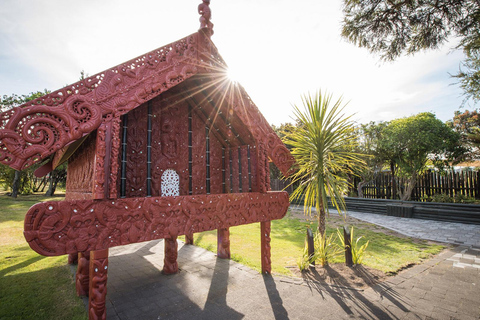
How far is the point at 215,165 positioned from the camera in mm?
5387

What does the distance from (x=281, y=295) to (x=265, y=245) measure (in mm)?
978

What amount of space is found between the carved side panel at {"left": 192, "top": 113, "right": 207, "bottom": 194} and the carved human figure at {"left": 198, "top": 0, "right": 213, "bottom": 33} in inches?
67.4

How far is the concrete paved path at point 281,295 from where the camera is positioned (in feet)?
11.2

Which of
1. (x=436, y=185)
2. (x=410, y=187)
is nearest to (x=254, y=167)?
(x=410, y=187)

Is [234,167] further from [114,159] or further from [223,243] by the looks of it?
[114,159]

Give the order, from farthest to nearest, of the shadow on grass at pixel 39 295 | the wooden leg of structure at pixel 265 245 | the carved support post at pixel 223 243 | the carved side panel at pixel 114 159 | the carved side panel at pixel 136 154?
the carved support post at pixel 223 243, the wooden leg of structure at pixel 265 245, the carved side panel at pixel 136 154, the shadow on grass at pixel 39 295, the carved side panel at pixel 114 159

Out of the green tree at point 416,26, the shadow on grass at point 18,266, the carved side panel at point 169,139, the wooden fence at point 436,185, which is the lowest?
the shadow on grass at point 18,266

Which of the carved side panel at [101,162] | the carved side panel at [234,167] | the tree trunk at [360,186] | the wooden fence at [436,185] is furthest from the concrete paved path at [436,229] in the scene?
the carved side panel at [101,162]

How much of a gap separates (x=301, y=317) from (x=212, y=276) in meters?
2.15

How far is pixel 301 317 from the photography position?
329 centimetres

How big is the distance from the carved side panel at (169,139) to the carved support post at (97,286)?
1.63 meters

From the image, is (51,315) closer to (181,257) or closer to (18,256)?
(181,257)

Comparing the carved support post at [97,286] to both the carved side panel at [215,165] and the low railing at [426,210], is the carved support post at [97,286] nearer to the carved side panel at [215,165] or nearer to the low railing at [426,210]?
the carved side panel at [215,165]

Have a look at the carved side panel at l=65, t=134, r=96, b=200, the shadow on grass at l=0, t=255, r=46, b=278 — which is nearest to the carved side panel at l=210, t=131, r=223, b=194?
the carved side panel at l=65, t=134, r=96, b=200
